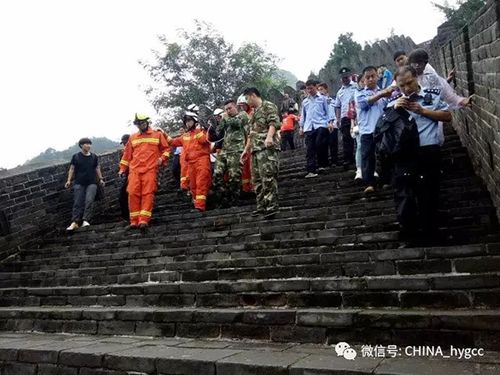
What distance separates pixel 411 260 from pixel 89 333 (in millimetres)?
3172

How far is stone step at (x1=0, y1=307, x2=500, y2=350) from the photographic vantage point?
9.68 ft

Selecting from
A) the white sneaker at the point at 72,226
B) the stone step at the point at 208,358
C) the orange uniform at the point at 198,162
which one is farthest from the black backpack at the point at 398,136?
the white sneaker at the point at 72,226

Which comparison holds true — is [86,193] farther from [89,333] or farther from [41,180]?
[89,333]

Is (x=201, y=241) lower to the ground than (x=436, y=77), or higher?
lower

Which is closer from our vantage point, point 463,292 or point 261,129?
point 463,292

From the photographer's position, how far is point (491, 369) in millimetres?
2533

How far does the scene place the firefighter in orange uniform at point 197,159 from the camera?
23.5ft

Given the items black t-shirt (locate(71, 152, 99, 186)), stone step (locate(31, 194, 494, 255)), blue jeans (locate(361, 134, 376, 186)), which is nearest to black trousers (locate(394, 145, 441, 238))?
stone step (locate(31, 194, 494, 255))

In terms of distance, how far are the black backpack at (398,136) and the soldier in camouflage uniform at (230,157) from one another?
347cm

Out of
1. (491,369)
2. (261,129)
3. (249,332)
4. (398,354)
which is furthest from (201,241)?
(491,369)

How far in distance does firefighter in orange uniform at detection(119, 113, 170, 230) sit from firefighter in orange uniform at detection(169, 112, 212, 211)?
36cm

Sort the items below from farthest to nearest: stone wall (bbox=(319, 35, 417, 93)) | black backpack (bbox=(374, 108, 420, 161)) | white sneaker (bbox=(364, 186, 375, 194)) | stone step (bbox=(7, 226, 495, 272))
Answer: stone wall (bbox=(319, 35, 417, 93)) → white sneaker (bbox=(364, 186, 375, 194)) → stone step (bbox=(7, 226, 495, 272)) → black backpack (bbox=(374, 108, 420, 161))

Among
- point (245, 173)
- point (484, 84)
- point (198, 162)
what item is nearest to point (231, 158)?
point (245, 173)

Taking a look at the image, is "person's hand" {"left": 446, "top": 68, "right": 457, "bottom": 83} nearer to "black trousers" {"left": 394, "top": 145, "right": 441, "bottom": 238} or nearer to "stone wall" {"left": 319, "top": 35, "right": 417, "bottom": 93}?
"black trousers" {"left": 394, "top": 145, "right": 441, "bottom": 238}
